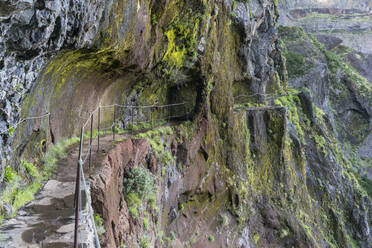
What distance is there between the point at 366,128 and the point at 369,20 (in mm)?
31644

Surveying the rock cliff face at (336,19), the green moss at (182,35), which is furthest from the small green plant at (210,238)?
the rock cliff face at (336,19)

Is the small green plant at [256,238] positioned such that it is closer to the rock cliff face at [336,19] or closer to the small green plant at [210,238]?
the small green plant at [210,238]

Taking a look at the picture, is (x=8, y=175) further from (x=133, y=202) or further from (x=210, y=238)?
(x=210, y=238)

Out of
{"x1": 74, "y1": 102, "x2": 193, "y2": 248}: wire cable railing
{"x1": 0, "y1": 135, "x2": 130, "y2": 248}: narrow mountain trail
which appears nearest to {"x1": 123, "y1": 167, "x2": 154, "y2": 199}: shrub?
{"x1": 74, "y1": 102, "x2": 193, "y2": 248}: wire cable railing

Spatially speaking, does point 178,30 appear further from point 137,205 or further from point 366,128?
point 366,128

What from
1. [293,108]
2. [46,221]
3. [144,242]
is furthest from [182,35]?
[293,108]

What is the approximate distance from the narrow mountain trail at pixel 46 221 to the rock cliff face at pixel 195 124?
0.62 metres

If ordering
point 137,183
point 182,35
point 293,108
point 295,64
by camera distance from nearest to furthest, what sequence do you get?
1. point 137,183
2. point 182,35
3. point 293,108
4. point 295,64

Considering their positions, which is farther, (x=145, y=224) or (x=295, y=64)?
(x=295, y=64)

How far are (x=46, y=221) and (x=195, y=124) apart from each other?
365 inches

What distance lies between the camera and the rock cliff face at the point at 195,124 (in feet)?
18.7

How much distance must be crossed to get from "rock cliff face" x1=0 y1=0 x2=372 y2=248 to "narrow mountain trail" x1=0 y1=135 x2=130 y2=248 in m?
0.62

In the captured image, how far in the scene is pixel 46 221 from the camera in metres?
3.92

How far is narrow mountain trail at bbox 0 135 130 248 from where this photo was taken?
11.4 feet
